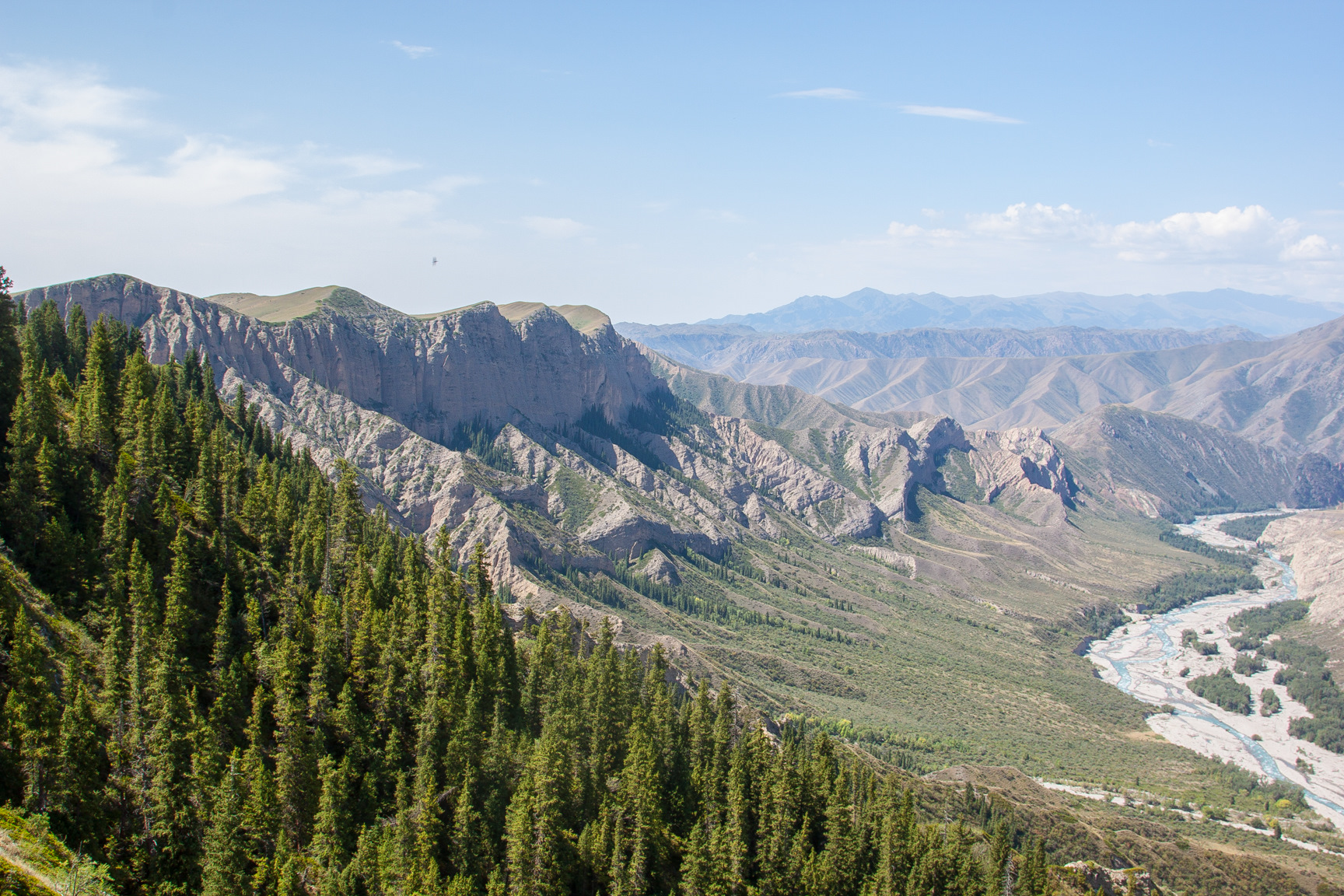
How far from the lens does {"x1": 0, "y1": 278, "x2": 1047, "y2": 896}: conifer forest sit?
54.5 meters

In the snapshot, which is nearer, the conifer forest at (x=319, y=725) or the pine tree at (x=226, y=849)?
the pine tree at (x=226, y=849)

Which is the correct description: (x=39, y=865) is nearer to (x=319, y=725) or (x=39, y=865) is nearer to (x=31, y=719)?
(x=31, y=719)

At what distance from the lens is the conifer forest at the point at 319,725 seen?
179 ft

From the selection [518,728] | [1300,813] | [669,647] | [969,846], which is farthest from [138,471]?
[1300,813]

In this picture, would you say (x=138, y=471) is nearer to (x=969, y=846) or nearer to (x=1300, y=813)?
(x=969, y=846)

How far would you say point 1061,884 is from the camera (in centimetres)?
9394

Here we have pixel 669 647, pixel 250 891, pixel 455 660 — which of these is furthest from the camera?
pixel 669 647

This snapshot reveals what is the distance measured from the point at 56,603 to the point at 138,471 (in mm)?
16057

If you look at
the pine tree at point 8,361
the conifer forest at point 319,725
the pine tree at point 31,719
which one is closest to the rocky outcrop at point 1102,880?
the conifer forest at point 319,725

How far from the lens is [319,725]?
65.6 m

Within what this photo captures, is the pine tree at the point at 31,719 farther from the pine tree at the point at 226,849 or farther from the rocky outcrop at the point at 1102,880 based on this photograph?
the rocky outcrop at the point at 1102,880

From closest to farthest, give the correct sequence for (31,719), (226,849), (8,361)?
(31,719) → (226,849) → (8,361)

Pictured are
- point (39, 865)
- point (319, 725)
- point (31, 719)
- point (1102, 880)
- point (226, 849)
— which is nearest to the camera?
point (39, 865)

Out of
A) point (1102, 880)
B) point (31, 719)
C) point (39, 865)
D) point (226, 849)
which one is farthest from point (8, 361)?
point (1102, 880)
